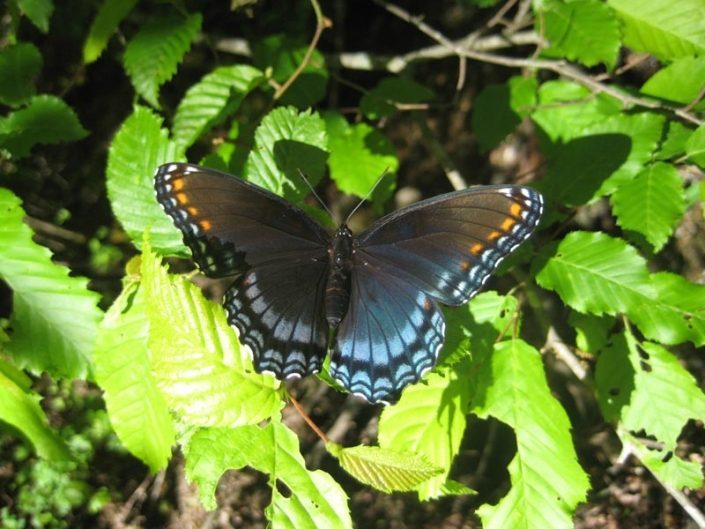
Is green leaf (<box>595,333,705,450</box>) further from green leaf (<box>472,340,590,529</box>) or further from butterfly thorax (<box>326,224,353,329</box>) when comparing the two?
butterfly thorax (<box>326,224,353,329</box>)

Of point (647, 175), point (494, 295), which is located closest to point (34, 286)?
point (494, 295)

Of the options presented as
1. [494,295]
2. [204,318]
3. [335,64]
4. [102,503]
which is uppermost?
[335,64]

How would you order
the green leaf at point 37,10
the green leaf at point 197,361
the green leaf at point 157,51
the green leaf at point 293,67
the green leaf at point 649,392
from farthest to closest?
the green leaf at point 293,67 < the green leaf at point 157,51 < the green leaf at point 37,10 < the green leaf at point 649,392 < the green leaf at point 197,361

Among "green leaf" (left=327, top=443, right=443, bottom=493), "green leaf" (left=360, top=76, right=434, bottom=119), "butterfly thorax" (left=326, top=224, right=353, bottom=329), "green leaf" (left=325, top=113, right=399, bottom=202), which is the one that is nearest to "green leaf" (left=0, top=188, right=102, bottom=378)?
"butterfly thorax" (left=326, top=224, right=353, bottom=329)

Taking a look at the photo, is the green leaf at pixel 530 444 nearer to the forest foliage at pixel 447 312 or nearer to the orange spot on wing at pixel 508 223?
the forest foliage at pixel 447 312

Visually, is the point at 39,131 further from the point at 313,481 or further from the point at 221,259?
the point at 313,481

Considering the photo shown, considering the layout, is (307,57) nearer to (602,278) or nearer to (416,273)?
(416,273)

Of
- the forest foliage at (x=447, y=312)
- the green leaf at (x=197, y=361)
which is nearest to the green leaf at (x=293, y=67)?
the forest foliage at (x=447, y=312)
